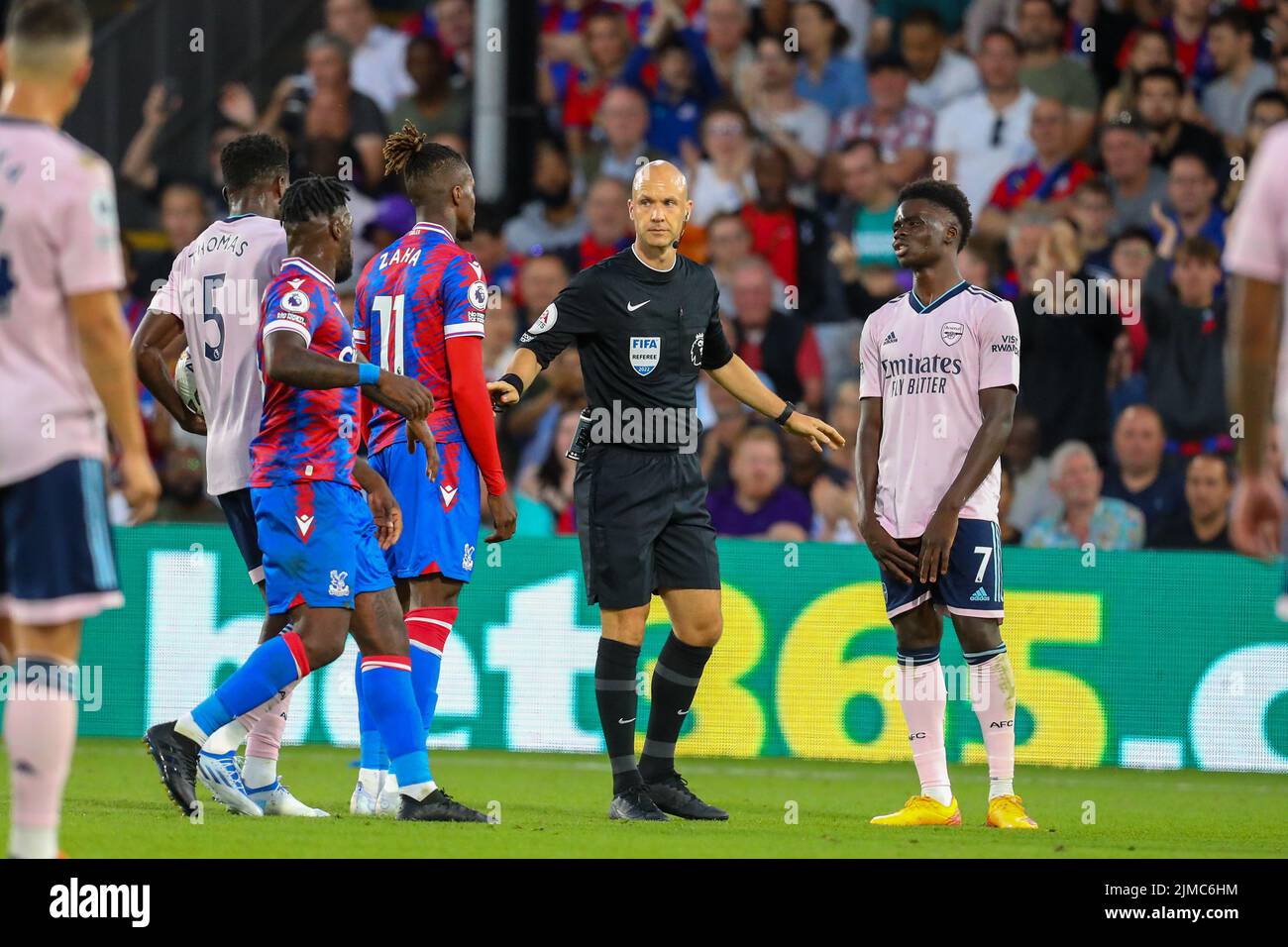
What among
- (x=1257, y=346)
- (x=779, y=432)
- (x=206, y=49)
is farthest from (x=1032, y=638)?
(x=206, y=49)

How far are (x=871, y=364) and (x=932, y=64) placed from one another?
Answer: 6792 mm

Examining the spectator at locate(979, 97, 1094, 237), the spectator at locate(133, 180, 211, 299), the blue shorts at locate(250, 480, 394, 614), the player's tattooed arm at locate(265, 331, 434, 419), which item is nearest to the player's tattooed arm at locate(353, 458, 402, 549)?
the blue shorts at locate(250, 480, 394, 614)

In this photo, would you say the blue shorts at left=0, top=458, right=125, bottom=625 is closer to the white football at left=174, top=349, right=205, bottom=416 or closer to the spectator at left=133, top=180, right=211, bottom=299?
the white football at left=174, top=349, right=205, bottom=416

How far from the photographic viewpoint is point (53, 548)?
460cm

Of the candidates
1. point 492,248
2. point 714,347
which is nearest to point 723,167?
point 492,248

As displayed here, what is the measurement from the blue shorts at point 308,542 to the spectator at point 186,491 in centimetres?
652

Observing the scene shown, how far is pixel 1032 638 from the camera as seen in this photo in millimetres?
10258

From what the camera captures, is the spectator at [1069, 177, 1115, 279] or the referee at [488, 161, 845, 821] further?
the spectator at [1069, 177, 1115, 279]

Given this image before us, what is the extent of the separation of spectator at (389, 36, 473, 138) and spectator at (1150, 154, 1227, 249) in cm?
548

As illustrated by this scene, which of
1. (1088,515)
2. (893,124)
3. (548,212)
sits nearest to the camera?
(1088,515)

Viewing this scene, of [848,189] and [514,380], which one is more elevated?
[848,189]

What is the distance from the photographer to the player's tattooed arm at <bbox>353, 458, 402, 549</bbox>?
268 inches

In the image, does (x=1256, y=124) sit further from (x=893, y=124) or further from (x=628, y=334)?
(x=628, y=334)

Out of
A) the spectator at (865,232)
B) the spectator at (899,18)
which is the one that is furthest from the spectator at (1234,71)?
the spectator at (865,232)
